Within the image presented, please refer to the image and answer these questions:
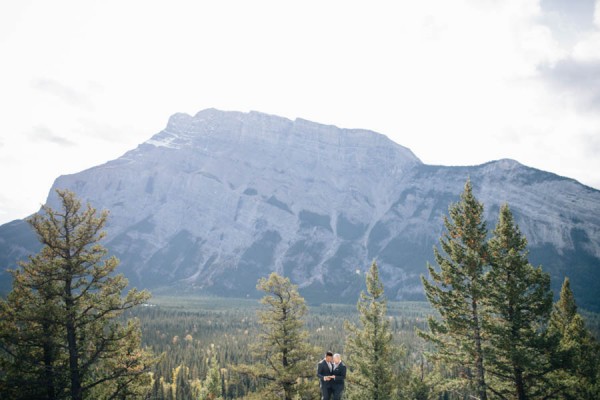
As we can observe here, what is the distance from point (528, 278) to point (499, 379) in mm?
6973

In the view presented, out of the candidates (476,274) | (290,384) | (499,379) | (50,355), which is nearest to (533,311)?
(476,274)

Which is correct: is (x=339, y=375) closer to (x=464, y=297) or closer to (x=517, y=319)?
(x=464, y=297)

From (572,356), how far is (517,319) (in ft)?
12.3

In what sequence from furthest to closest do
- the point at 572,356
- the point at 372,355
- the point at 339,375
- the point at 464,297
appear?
the point at 372,355 → the point at 464,297 → the point at 572,356 → the point at 339,375

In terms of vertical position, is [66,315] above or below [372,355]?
above

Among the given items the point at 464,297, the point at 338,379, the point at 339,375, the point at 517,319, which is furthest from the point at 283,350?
the point at 517,319

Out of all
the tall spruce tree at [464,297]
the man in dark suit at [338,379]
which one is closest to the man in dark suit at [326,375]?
the man in dark suit at [338,379]

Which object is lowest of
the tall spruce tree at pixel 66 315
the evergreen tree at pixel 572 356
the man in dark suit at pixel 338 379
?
the evergreen tree at pixel 572 356

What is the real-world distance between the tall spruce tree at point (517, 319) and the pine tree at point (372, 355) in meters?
6.69

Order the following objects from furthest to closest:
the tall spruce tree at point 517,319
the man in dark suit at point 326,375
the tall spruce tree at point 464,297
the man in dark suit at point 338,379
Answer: the tall spruce tree at point 464,297
the tall spruce tree at point 517,319
the man in dark suit at point 326,375
the man in dark suit at point 338,379

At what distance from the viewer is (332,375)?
16016mm

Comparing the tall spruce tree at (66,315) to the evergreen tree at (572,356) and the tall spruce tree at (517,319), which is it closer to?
the tall spruce tree at (517,319)

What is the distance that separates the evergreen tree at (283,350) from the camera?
24766mm

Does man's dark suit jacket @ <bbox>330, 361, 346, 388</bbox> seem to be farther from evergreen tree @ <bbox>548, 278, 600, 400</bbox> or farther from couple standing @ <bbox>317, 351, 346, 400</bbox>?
evergreen tree @ <bbox>548, 278, 600, 400</bbox>
